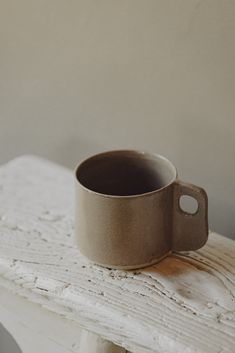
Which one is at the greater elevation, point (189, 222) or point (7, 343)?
point (189, 222)

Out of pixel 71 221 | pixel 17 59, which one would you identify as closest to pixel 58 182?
pixel 71 221

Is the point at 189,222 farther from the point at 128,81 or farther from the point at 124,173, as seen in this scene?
the point at 128,81

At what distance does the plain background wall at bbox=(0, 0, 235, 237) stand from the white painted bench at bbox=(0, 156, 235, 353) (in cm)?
9

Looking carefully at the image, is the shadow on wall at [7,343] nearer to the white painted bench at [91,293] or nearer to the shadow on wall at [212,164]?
the white painted bench at [91,293]

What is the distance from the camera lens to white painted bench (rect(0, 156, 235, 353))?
0.55 metres

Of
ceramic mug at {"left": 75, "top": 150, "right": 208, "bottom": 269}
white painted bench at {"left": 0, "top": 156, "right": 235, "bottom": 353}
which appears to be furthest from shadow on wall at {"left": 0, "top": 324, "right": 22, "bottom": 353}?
ceramic mug at {"left": 75, "top": 150, "right": 208, "bottom": 269}

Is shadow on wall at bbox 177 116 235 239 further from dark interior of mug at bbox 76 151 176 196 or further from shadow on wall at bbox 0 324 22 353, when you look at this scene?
shadow on wall at bbox 0 324 22 353

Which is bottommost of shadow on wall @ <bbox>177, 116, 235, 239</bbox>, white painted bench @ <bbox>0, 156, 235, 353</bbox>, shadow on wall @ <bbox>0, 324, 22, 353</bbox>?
shadow on wall @ <bbox>0, 324, 22, 353</bbox>

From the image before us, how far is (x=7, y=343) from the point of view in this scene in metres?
0.74

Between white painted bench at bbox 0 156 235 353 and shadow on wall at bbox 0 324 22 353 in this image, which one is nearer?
white painted bench at bbox 0 156 235 353

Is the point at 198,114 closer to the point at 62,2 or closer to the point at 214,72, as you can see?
the point at 214,72

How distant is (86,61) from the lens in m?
0.76

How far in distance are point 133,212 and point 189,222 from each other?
0.19 ft

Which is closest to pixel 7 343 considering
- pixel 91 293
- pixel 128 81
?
pixel 91 293
